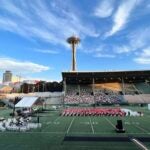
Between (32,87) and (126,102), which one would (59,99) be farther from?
(32,87)

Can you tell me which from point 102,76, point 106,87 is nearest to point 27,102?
point 102,76

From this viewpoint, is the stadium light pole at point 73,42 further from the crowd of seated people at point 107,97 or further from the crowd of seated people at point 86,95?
the crowd of seated people at point 107,97

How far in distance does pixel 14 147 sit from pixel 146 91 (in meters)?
77.9

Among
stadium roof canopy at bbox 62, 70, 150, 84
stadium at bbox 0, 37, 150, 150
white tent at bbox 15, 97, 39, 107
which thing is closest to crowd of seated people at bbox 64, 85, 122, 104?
stadium at bbox 0, 37, 150, 150

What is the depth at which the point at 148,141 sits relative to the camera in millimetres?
14812

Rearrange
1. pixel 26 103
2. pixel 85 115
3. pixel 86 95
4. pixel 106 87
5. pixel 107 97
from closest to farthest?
pixel 26 103 < pixel 85 115 < pixel 107 97 < pixel 86 95 < pixel 106 87

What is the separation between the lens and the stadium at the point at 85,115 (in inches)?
581

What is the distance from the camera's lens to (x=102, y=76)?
86.1 metres

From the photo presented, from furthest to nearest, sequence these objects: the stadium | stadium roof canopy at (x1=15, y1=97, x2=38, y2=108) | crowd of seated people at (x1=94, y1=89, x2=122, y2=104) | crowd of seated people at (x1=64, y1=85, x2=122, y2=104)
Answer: crowd of seated people at (x1=64, y1=85, x2=122, y2=104)
crowd of seated people at (x1=94, y1=89, x2=122, y2=104)
stadium roof canopy at (x1=15, y1=97, x2=38, y2=108)
the stadium

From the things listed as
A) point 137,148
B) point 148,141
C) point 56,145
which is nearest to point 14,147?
point 56,145

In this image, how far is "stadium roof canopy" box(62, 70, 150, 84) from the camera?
274 feet

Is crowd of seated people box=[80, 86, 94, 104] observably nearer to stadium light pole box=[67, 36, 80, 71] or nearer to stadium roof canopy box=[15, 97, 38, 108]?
stadium light pole box=[67, 36, 80, 71]

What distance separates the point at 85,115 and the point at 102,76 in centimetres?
5184

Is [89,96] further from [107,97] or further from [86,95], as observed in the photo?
[107,97]
